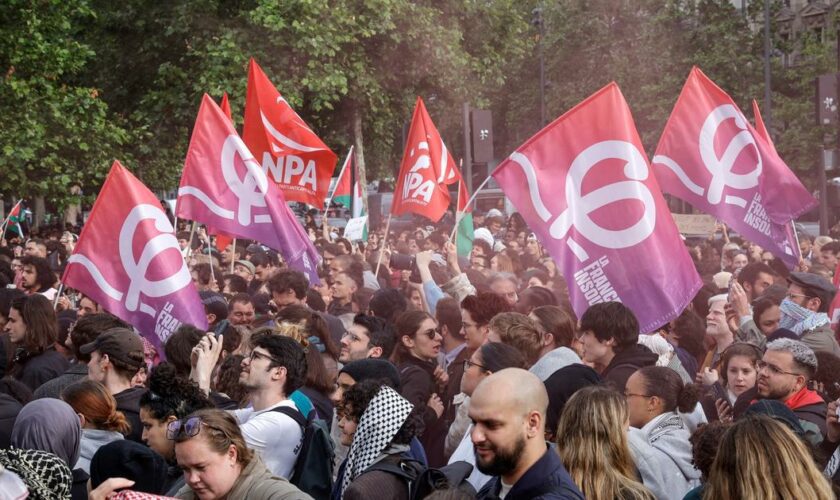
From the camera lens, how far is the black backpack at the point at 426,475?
12.5 feet

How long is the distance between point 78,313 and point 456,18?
2223 centimetres

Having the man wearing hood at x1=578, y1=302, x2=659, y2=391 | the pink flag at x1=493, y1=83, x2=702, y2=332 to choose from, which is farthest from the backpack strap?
the pink flag at x1=493, y1=83, x2=702, y2=332

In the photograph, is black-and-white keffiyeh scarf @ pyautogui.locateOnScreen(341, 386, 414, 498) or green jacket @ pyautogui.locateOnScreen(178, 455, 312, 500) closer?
green jacket @ pyautogui.locateOnScreen(178, 455, 312, 500)

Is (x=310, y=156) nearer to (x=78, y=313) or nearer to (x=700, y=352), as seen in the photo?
(x=78, y=313)

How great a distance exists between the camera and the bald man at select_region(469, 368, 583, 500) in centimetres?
371

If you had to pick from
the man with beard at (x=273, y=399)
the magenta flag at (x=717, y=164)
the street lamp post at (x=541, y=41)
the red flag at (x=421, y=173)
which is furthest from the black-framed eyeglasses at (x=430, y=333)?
the street lamp post at (x=541, y=41)

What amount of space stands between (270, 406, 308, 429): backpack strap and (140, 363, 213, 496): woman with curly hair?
303mm

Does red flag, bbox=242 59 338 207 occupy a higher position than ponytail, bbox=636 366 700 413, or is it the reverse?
red flag, bbox=242 59 338 207

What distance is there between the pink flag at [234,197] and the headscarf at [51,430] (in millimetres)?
4105

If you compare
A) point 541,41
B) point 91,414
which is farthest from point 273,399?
point 541,41

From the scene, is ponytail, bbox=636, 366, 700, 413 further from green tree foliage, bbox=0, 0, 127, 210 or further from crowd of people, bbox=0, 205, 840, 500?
green tree foliage, bbox=0, 0, 127, 210

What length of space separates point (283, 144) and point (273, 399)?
6.89m

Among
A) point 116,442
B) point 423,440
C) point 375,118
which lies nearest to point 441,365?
point 423,440

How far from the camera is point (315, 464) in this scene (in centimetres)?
500
